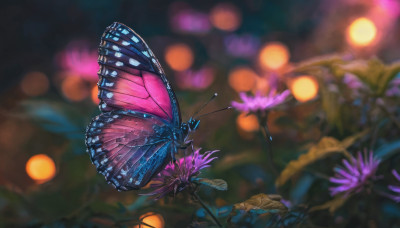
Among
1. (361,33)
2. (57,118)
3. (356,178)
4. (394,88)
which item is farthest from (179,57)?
(356,178)

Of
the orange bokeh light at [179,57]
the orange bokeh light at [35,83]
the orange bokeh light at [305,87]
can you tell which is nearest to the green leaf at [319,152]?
the orange bokeh light at [305,87]

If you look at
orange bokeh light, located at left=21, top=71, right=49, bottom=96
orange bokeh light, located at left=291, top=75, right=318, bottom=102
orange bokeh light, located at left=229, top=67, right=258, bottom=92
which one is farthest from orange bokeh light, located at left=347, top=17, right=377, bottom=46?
orange bokeh light, located at left=21, top=71, right=49, bottom=96

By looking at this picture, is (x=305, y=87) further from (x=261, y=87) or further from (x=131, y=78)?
(x=131, y=78)

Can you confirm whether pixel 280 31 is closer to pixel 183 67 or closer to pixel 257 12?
pixel 257 12

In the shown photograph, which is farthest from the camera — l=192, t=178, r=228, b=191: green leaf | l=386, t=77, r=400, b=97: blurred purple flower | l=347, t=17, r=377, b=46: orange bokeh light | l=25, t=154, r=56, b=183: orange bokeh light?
l=347, t=17, r=377, b=46: orange bokeh light

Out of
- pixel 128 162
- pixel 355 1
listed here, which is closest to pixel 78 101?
pixel 128 162

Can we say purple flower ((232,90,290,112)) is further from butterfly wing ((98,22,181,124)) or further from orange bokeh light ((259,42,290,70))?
orange bokeh light ((259,42,290,70))

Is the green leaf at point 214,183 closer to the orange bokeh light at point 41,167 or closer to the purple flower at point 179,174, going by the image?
the purple flower at point 179,174
